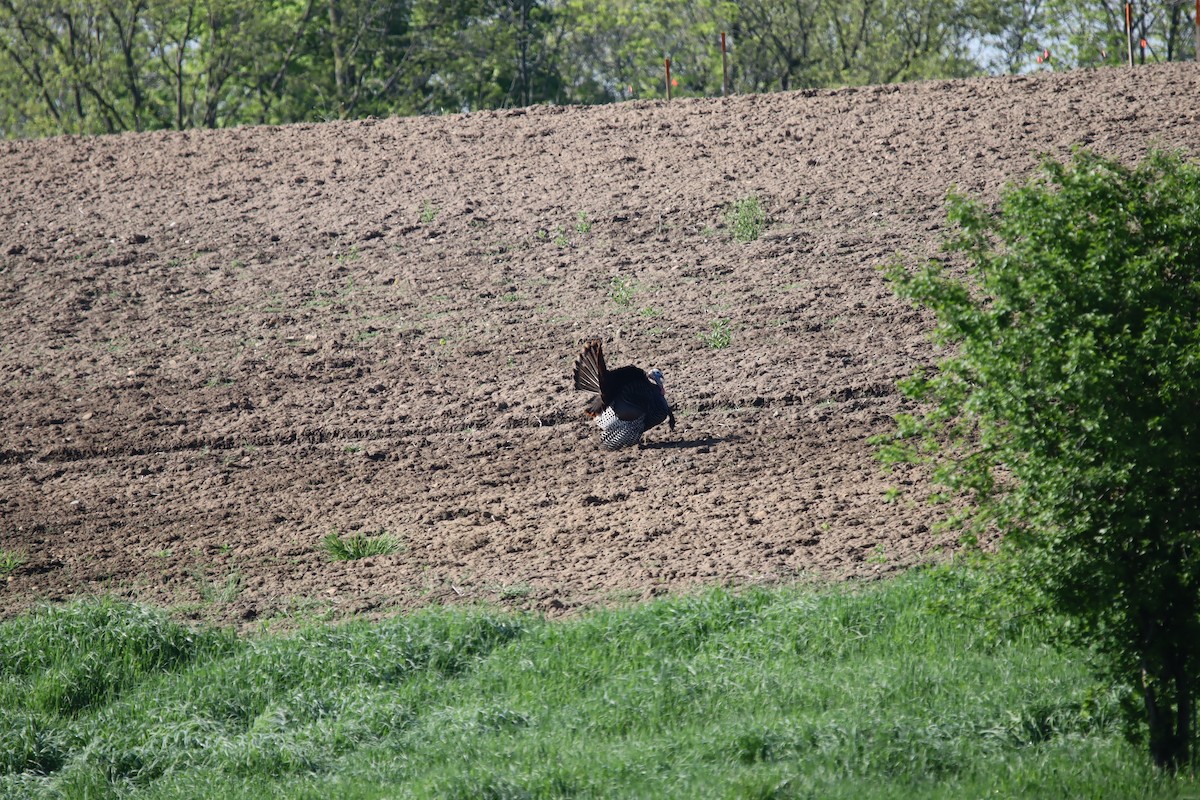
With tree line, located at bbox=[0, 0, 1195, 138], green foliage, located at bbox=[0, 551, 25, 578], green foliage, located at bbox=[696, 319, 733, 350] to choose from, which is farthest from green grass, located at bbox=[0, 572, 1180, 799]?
tree line, located at bbox=[0, 0, 1195, 138]

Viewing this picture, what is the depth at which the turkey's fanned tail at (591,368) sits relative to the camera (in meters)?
9.36

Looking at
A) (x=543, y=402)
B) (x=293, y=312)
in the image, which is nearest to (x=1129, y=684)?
(x=543, y=402)

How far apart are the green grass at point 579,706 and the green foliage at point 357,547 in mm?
1252

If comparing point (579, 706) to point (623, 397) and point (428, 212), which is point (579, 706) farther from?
point (428, 212)

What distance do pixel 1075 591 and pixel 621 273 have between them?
9199 mm

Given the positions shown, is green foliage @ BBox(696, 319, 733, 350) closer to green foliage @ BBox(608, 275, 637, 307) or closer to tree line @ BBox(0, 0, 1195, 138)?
green foliage @ BBox(608, 275, 637, 307)

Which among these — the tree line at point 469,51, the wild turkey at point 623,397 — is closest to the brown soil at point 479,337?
the wild turkey at point 623,397

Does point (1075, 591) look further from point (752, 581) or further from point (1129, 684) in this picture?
point (752, 581)

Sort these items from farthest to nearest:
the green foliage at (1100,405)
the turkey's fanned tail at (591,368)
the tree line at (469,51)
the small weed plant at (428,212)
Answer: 1. the tree line at (469,51)
2. the small weed plant at (428,212)
3. the turkey's fanned tail at (591,368)
4. the green foliage at (1100,405)

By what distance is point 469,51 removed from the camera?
3141cm

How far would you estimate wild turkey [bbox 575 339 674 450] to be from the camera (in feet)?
30.8

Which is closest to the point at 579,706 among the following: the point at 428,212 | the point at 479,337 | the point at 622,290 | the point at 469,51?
the point at 479,337

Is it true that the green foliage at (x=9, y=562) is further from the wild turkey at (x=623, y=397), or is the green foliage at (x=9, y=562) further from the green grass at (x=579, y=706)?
the wild turkey at (x=623, y=397)

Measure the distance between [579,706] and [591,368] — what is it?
410 cm
